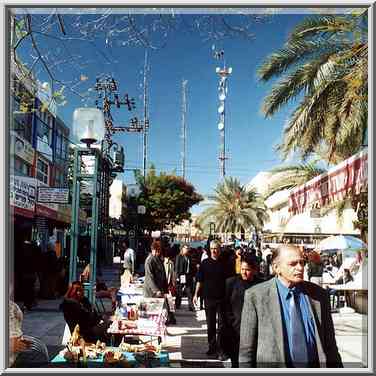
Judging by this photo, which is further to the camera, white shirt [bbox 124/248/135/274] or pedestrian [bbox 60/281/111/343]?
white shirt [bbox 124/248/135/274]

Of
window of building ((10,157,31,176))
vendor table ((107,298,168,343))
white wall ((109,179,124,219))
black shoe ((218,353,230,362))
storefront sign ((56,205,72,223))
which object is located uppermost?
window of building ((10,157,31,176))

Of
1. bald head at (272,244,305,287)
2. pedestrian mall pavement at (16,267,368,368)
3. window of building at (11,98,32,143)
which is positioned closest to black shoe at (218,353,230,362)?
pedestrian mall pavement at (16,267,368,368)

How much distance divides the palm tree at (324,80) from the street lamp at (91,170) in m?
2.05

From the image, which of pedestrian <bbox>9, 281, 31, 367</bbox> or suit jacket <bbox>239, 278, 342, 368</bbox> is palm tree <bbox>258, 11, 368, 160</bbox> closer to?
suit jacket <bbox>239, 278, 342, 368</bbox>

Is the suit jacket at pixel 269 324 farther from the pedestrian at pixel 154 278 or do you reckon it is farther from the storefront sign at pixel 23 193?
the pedestrian at pixel 154 278

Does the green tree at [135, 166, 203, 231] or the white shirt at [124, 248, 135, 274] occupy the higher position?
the green tree at [135, 166, 203, 231]

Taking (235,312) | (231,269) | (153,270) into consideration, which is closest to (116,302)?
(153,270)

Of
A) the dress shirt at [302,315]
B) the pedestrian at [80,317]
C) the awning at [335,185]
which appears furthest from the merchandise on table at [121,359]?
the awning at [335,185]

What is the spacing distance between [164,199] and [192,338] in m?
3.83

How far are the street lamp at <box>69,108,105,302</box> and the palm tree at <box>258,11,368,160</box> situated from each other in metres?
2.05

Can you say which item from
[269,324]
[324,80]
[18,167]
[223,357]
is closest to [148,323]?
[223,357]

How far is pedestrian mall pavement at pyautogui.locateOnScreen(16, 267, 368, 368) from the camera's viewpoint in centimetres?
552

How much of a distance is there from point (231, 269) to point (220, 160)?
2.33 metres

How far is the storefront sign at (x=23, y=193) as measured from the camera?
18.1ft
